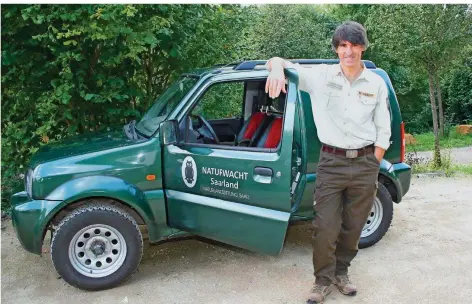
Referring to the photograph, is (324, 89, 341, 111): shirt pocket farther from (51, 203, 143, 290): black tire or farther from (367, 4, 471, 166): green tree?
(367, 4, 471, 166): green tree

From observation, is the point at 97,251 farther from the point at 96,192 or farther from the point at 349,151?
the point at 349,151

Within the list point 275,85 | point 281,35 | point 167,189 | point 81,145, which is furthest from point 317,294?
point 281,35

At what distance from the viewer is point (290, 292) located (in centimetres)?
416

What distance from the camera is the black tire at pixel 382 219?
496cm

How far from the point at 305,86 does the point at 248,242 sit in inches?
55.3

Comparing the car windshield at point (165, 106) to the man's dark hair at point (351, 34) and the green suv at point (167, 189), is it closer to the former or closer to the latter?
the green suv at point (167, 189)

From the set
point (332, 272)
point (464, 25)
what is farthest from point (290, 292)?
point (464, 25)

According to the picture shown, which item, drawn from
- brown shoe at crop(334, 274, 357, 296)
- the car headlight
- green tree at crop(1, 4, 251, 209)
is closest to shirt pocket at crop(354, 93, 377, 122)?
brown shoe at crop(334, 274, 357, 296)

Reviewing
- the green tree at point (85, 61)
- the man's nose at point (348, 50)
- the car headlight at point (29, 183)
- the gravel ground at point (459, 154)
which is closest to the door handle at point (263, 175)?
the man's nose at point (348, 50)

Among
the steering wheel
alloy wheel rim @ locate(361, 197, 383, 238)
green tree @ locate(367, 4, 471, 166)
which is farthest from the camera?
green tree @ locate(367, 4, 471, 166)

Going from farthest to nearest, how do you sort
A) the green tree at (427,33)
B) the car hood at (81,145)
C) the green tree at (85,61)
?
the green tree at (427,33) < the green tree at (85,61) < the car hood at (81,145)

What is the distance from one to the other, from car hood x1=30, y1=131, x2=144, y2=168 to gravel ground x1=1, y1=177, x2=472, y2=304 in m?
1.15

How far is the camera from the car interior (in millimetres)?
4492

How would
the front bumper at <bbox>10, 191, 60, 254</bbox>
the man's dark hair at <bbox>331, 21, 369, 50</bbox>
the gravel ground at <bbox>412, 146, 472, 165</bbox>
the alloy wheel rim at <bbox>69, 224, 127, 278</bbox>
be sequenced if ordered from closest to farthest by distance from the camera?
1. the man's dark hair at <bbox>331, 21, 369, 50</bbox>
2. the front bumper at <bbox>10, 191, 60, 254</bbox>
3. the alloy wheel rim at <bbox>69, 224, 127, 278</bbox>
4. the gravel ground at <bbox>412, 146, 472, 165</bbox>
